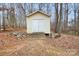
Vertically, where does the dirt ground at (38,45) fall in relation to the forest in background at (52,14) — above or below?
below

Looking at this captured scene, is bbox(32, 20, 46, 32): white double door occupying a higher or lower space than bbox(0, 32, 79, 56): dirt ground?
higher

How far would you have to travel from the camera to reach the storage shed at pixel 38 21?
253 centimetres

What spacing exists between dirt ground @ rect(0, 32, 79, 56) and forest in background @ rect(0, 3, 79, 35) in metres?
0.11

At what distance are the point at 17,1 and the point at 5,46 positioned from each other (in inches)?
22.3

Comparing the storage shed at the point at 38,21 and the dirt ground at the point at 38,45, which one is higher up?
the storage shed at the point at 38,21

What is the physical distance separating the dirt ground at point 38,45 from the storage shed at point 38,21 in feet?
0.29

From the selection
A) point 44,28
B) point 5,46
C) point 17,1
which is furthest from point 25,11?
point 5,46

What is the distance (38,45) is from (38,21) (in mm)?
293

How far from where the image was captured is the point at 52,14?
100 inches

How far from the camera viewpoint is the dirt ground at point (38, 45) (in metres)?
2.54

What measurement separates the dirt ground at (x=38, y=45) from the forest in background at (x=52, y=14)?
11cm

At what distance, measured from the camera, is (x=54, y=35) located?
8.37 ft

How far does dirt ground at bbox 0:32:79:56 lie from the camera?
8.32 feet

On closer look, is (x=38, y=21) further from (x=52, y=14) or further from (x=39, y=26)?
(x=52, y=14)
